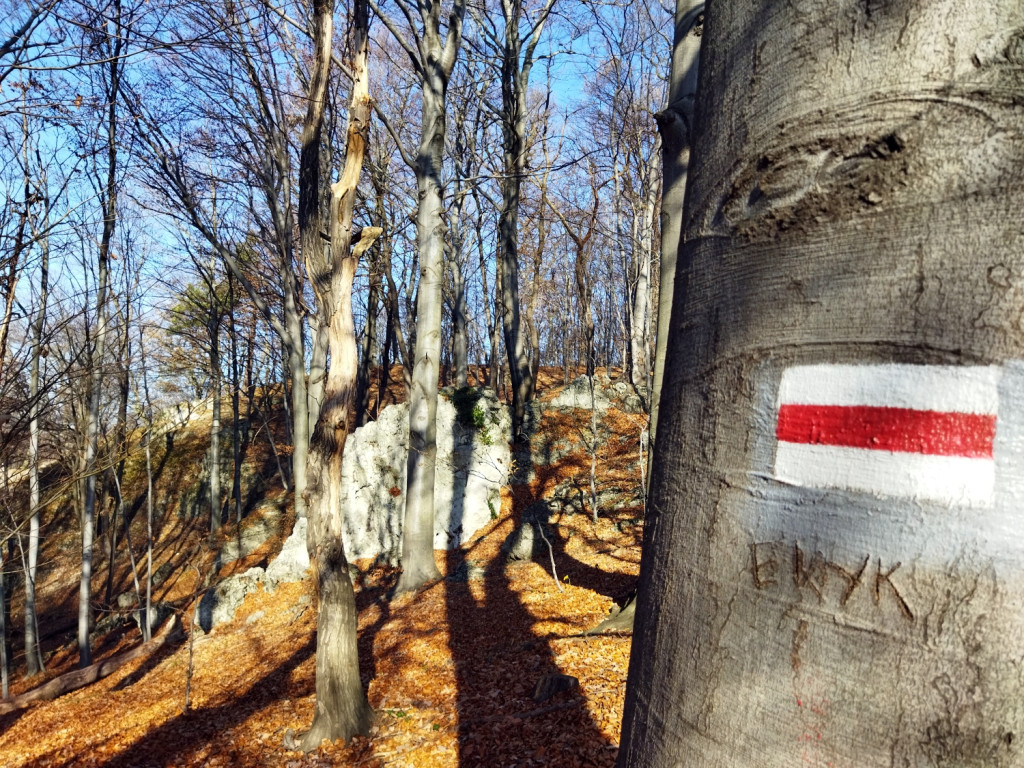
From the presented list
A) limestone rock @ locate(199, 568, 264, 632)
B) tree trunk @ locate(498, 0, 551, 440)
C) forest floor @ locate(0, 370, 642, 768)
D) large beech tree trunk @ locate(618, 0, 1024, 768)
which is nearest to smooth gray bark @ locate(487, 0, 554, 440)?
tree trunk @ locate(498, 0, 551, 440)

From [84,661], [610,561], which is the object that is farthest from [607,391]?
[84,661]

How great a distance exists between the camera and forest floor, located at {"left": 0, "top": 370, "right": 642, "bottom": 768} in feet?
15.4

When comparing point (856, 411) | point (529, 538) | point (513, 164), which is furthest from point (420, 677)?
point (513, 164)

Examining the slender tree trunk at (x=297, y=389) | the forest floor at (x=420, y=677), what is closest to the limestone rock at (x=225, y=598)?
the forest floor at (x=420, y=677)

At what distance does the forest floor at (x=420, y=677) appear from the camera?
469cm

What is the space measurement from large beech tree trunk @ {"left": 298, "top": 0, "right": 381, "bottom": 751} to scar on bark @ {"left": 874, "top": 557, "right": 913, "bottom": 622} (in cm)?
467

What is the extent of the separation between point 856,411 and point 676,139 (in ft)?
14.7

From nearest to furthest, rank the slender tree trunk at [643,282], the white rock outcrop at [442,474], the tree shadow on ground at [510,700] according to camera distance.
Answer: the tree shadow on ground at [510,700] < the white rock outcrop at [442,474] < the slender tree trunk at [643,282]

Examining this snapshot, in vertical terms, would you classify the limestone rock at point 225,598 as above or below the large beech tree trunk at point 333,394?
below

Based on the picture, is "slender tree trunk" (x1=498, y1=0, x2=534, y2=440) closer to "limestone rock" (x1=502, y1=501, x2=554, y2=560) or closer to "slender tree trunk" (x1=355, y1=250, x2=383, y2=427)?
"limestone rock" (x1=502, y1=501, x2=554, y2=560)

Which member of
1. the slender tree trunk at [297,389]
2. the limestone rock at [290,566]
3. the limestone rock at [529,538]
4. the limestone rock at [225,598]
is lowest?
the limestone rock at [225,598]

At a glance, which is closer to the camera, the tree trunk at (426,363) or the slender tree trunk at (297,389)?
the tree trunk at (426,363)

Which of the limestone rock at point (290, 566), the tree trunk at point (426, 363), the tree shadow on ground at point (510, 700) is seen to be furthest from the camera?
the limestone rock at point (290, 566)

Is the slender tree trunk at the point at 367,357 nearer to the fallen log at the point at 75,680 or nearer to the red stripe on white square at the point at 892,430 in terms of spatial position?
the fallen log at the point at 75,680
